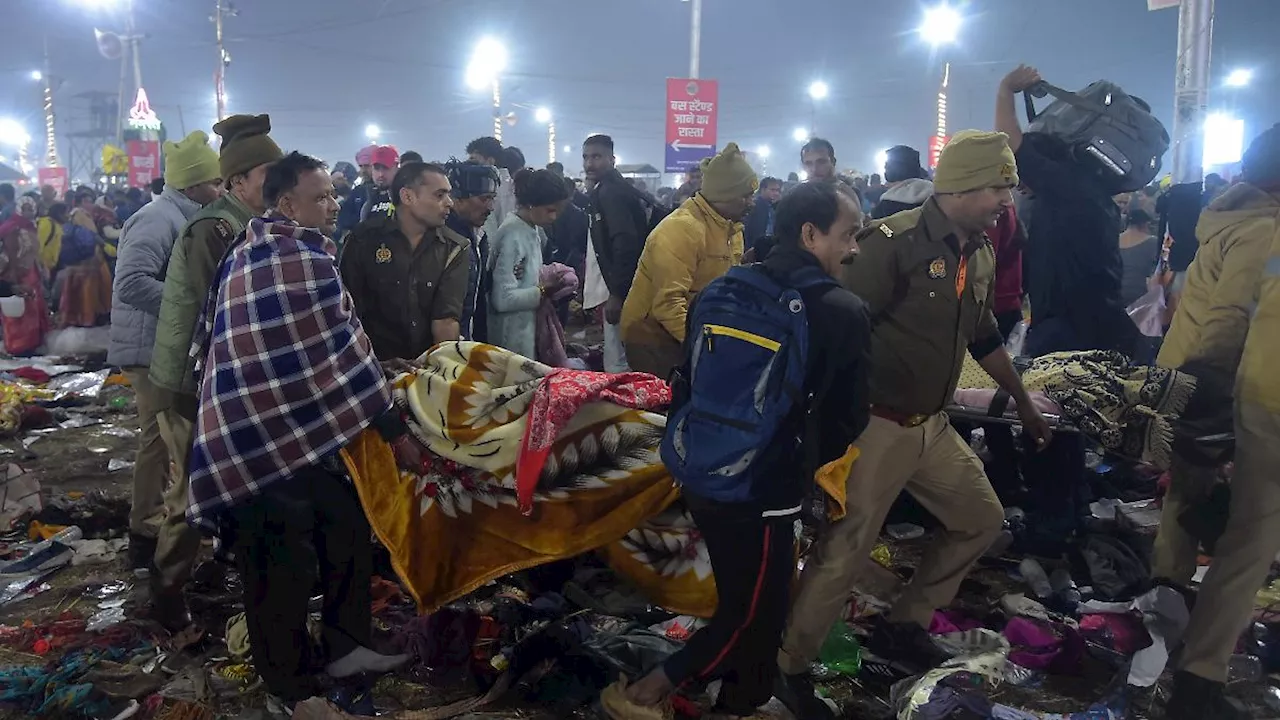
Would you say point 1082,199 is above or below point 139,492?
above

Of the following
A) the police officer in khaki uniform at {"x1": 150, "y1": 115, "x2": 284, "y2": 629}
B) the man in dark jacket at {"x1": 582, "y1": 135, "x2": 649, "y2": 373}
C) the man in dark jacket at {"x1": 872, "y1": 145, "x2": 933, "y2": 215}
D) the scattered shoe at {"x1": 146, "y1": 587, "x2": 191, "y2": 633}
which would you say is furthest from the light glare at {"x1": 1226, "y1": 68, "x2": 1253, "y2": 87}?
the scattered shoe at {"x1": 146, "y1": 587, "x2": 191, "y2": 633}

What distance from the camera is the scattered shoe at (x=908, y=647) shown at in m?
3.81

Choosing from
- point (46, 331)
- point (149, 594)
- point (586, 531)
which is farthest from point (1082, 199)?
point (46, 331)

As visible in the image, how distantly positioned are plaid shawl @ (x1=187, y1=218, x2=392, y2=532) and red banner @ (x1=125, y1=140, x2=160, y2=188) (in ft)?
71.4

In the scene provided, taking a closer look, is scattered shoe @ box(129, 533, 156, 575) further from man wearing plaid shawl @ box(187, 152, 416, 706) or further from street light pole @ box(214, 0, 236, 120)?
street light pole @ box(214, 0, 236, 120)

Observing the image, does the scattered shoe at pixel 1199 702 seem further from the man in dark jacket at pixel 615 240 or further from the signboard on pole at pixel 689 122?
the signboard on pole at pixel 689 122

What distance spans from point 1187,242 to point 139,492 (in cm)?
714

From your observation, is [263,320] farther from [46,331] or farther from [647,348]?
[46,331]

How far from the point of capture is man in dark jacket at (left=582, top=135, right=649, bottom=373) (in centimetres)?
Result: 654

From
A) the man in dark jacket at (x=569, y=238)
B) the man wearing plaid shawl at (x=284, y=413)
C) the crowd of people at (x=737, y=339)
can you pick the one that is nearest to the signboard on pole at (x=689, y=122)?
the man in dark jacket at (x=569, y=238)

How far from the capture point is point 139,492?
15.9 ft

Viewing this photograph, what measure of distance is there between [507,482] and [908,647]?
1.90 metres

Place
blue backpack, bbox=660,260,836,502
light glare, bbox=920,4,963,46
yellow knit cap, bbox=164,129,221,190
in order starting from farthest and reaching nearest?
light glare, bbox=920,4,963,46
yellow knit cap, bbox=164,129,221,190
blue backpack, bbox=660,260,836,502

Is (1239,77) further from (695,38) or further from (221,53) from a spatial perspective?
(221,53)
